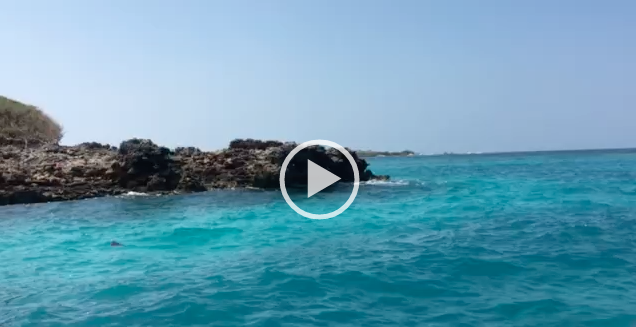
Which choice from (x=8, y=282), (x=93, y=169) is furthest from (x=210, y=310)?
(x=93, y=169)

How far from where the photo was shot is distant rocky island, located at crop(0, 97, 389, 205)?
31.7m

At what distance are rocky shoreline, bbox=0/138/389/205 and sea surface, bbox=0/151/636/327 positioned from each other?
990 centimetres

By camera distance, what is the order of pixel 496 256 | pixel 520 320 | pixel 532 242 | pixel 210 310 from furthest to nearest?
1. pixel 532 242
2. pixel 496 256
3. pixel 210 310
4. pixel 520 320

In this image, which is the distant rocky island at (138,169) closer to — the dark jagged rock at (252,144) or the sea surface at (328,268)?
the dark jagged rock at (252,144)

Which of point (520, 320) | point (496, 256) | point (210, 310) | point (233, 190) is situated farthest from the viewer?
point (233, 190)

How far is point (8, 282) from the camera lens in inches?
440

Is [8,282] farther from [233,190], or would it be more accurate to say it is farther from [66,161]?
[66,161]

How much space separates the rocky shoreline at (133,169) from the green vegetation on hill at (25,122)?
8.07 m

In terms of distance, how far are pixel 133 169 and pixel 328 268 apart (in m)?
27.2

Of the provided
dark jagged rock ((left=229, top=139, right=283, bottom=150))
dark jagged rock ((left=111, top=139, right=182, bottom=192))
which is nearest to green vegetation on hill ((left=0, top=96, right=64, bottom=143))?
dark jagged rock ((left=111, top=139, right=182, bottom=192))

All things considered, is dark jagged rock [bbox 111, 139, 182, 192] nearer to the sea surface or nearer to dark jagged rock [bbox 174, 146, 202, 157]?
dark jagged rock [bbox 174, 146, 202, 157]

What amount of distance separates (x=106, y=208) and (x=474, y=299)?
2227cm

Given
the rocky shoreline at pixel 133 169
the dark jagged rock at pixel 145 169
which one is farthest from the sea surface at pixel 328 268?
the dark jagged rock at pixel 145 169

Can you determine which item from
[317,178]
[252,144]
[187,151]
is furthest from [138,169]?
[317,178]
